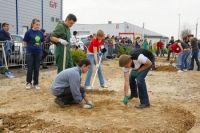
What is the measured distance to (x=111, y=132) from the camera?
5719mm

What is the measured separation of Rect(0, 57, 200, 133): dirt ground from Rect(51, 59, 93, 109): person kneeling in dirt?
17 centimetres

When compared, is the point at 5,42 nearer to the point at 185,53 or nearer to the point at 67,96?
the point at 67,96

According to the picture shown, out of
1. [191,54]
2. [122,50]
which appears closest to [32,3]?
[122,50]

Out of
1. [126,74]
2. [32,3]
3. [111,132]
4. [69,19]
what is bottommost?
[111,132]

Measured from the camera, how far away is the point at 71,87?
23.4 feet

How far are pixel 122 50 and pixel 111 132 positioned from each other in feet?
71.2

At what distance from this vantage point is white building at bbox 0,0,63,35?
20.5 metres

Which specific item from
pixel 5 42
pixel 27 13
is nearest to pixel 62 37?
pixel 5 42

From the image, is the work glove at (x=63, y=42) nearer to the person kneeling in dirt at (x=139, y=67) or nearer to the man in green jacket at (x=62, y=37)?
the man in green jacket at (x=62, y=37)

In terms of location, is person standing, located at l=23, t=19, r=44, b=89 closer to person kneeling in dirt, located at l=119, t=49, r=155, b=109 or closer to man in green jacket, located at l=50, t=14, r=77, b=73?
man in green jacket, located at l=50, t=14, r=77, b=73

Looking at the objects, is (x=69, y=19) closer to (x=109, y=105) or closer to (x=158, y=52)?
(x=109, y=105)

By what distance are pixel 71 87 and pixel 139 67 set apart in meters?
1.38

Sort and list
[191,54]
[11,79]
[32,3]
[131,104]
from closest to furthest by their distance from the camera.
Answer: [131,104], [11,79], [191,54], [32,3]

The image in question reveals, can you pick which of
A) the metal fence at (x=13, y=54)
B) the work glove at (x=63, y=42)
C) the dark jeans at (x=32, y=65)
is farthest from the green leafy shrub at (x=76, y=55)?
the work glove at (x=63, y=42)
